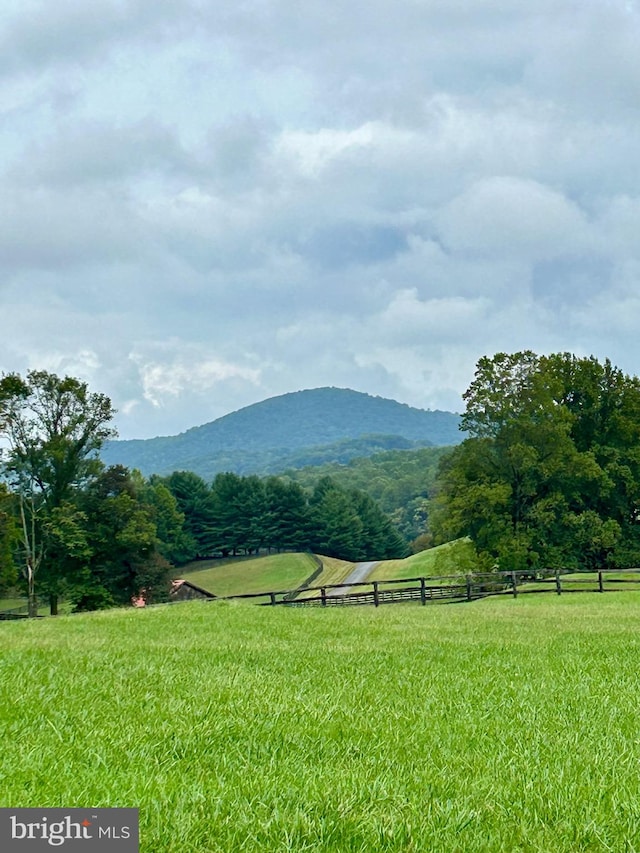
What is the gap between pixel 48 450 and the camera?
42.5m

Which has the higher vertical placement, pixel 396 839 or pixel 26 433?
pixel 26 433

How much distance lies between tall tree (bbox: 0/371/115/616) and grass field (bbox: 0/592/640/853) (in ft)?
103

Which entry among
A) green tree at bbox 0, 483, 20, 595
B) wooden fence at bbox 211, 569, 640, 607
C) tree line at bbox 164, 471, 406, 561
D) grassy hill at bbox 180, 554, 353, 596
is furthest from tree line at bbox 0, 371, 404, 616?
tree line at bbox 164, 471, 406, 561

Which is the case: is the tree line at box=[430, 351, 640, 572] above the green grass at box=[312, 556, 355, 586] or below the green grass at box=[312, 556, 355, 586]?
above

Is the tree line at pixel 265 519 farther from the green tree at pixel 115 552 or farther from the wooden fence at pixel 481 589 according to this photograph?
the wooden fence at pixel 481 589

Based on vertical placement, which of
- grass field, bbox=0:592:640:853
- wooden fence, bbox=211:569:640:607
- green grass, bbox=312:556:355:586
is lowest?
green grass, bbox=312:556:355:586

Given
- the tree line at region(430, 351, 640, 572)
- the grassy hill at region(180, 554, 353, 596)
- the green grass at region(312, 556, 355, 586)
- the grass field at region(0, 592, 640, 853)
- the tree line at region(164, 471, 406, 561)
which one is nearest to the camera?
the grass field at region(0, 592, 640, 853)

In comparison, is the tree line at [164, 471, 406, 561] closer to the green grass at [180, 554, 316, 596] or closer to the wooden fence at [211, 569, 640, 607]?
the green grass at [180, 554, 316, 596]

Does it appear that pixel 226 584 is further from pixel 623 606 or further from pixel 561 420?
pixel 623 606

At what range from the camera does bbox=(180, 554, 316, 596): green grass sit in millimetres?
82250

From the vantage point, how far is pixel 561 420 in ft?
140

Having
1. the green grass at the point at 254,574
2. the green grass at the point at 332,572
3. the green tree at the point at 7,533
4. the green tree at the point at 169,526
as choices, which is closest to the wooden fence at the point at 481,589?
the green tree at the point at 7,533

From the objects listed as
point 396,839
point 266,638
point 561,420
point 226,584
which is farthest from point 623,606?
point 226,584

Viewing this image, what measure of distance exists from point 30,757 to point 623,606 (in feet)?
78.6
